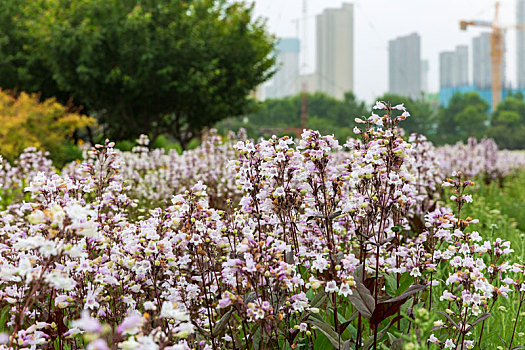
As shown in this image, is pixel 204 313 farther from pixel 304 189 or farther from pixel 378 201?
pixel 378 201

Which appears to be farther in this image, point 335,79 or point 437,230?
point 335,79

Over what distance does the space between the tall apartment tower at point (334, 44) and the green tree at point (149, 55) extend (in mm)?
130224

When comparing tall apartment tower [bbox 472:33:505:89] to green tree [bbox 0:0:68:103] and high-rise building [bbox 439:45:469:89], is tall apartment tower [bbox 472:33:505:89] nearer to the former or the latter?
high-rise building [bbox 439:45:469:89]

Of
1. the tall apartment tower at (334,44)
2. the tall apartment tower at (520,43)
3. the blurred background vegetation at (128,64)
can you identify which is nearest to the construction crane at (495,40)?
the tall apartment tower at (520,43)

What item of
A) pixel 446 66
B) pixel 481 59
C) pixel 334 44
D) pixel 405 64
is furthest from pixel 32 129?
pixel 446 66

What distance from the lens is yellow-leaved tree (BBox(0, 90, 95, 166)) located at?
1256 centimetres

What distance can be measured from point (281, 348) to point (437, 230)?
1180mm

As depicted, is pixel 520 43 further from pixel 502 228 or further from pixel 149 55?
pixel 502 228

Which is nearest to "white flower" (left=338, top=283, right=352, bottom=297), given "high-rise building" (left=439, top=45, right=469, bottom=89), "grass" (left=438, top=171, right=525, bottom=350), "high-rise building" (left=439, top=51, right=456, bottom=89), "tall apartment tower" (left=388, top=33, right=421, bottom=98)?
"grass" (left=438, top=171, right=525, bottom=350)

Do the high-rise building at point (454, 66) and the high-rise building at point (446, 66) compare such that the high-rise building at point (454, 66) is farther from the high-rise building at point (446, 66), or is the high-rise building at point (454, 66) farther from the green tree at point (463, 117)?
the green tree at point (463, 117)

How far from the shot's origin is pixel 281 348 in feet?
9.05

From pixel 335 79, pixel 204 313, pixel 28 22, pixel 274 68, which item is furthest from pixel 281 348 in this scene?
pixel 335 79

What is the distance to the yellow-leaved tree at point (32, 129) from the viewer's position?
12.6 meters

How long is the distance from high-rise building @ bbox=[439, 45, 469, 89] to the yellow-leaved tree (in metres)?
142
